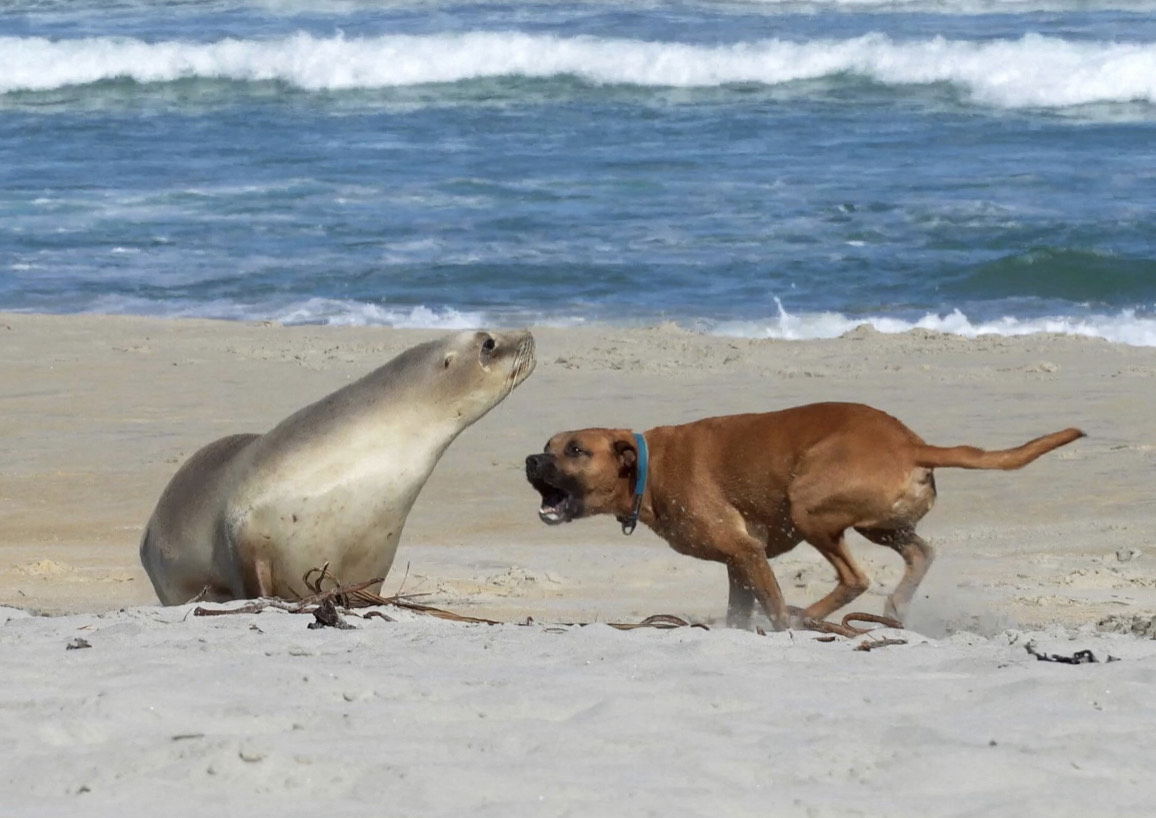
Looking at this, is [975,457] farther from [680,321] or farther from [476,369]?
[680,321]

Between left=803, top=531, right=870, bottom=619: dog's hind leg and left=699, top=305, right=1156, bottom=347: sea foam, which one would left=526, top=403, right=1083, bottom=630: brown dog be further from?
left=699, top=305, right=1156, bottom=347: sea foam

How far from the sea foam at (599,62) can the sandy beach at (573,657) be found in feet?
60.6

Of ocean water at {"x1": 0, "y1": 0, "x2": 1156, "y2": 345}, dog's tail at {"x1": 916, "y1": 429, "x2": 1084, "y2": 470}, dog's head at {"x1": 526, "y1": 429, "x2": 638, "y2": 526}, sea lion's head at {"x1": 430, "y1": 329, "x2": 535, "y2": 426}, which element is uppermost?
sea lion's head at {"x1": 430, "y1": 329, "x2": 535, "y2": 426}

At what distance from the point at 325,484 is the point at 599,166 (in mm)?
15967

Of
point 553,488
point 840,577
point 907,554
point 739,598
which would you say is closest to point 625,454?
point 553,488

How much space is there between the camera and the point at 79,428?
32.7ft

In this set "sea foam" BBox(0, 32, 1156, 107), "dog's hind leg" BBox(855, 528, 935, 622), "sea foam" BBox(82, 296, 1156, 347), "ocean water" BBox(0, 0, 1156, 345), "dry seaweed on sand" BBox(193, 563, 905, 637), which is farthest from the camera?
"sea foam" BBox(0, 32, 1156, 107)

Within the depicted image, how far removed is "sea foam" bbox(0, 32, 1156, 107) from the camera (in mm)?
28047

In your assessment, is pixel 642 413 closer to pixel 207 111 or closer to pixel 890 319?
pixel 890 319

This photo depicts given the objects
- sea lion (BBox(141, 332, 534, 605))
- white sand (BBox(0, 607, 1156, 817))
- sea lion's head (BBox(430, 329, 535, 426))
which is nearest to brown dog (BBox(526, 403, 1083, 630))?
sea lion's head (BBox(430, 329, 535, 426))

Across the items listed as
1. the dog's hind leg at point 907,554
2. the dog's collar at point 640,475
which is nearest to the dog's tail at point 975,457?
the dog's hind leg at point 907,554

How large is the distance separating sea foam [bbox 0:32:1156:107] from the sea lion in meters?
21.9

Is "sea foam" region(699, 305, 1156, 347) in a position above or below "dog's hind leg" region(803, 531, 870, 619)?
below

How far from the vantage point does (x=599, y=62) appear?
101 feet
